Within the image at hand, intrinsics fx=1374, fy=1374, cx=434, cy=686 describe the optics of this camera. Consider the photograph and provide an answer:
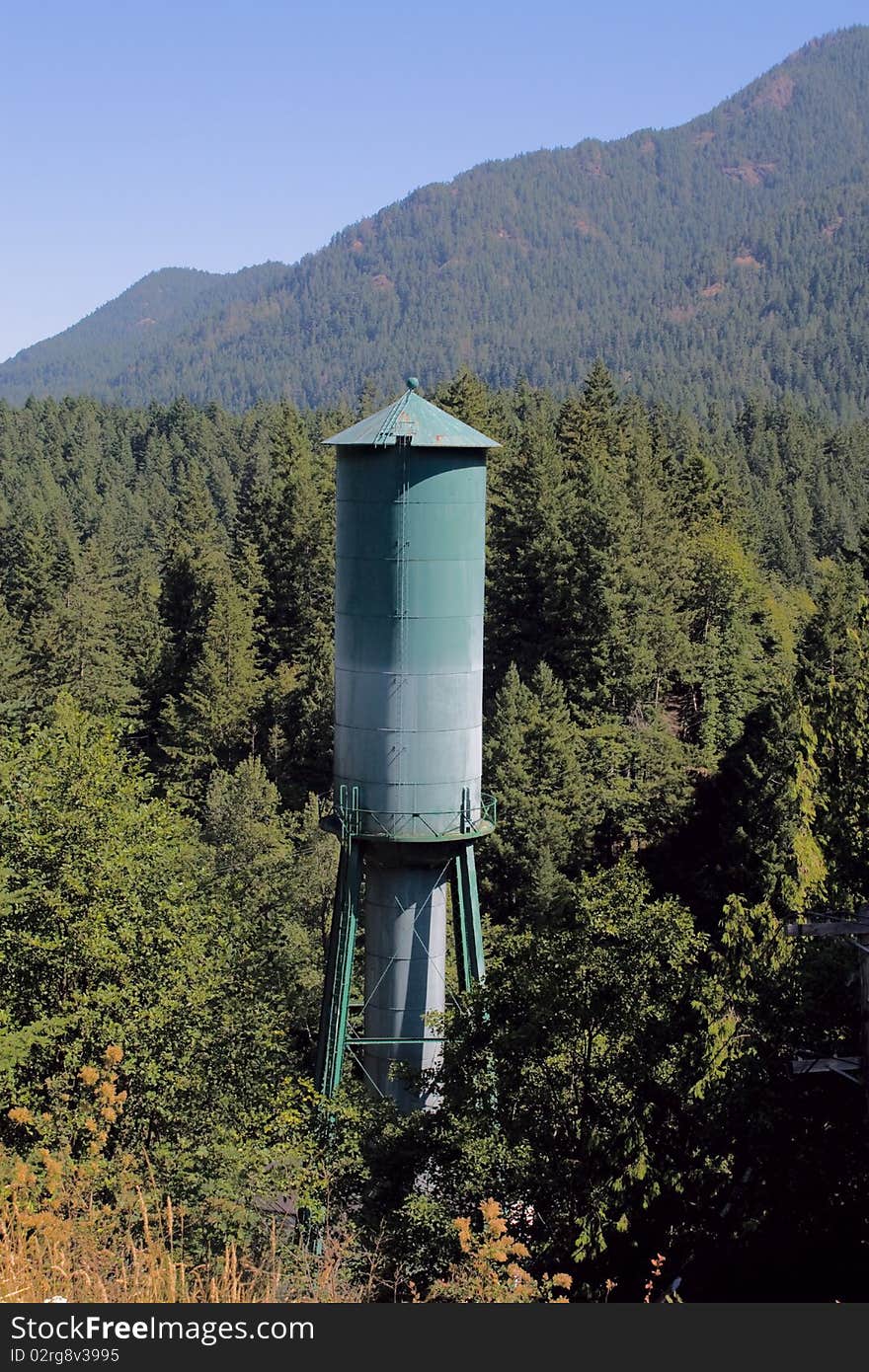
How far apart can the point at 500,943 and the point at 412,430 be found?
23.6 ft

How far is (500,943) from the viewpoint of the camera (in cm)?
1933

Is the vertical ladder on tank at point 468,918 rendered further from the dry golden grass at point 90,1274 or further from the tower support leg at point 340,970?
the dry golden grass at point 90,1274

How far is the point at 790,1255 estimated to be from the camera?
14734 mm

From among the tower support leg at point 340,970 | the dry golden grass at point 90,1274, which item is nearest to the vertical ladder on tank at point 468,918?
the tower support leg at point 340,970

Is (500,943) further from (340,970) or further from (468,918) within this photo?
(340,970)

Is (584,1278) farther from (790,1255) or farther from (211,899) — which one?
(211,899)

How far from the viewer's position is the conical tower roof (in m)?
18.1

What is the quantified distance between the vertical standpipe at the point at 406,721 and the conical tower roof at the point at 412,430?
0.09 feet

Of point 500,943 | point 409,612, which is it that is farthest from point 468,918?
point 409,612

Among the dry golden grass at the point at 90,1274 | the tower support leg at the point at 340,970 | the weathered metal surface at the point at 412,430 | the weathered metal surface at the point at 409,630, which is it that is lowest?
the tower support leg at the point at 340,970

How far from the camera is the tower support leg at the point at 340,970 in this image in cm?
1898

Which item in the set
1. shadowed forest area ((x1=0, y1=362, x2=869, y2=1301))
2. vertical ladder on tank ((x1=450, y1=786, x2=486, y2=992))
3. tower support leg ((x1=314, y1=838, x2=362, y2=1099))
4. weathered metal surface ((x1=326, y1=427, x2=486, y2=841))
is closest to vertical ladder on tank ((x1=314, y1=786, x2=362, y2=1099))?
tower support leg ((x1=314, y1=838, x2=362, y2=1099))

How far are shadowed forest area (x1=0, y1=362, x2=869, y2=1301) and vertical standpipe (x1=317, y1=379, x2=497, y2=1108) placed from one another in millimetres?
1028

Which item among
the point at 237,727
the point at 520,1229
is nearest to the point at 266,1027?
the point at 520,1229
